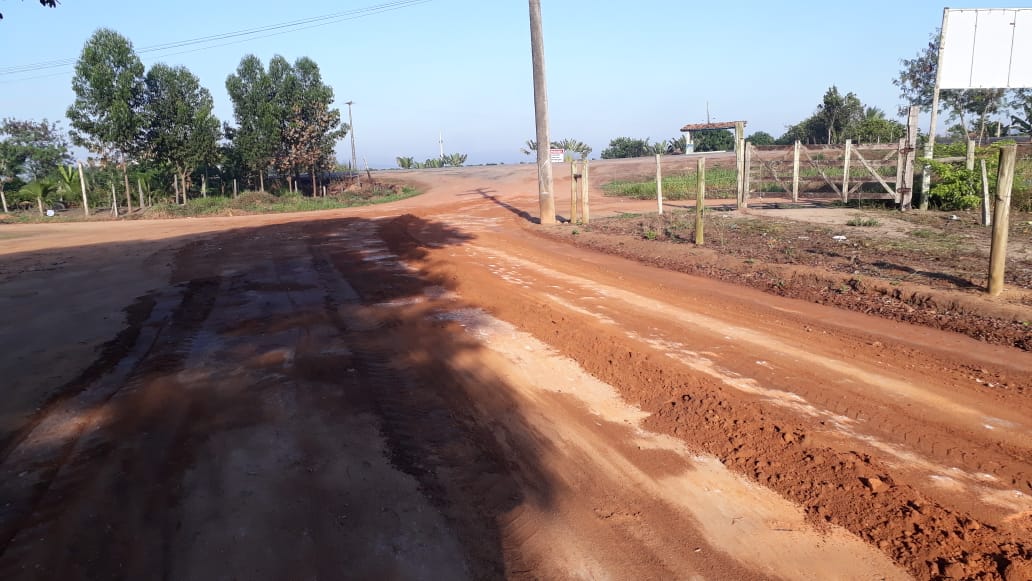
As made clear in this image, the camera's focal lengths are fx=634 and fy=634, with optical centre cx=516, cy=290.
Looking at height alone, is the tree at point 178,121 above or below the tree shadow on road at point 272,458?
above

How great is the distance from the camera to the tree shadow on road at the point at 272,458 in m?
3.30

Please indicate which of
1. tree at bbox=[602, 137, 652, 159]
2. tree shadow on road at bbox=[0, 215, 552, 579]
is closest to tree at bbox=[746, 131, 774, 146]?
tree at bbox=[602, 137, 652, 159]

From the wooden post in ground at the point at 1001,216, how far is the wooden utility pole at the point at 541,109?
432 inches

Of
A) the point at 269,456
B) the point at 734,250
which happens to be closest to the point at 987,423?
the point at 269,456

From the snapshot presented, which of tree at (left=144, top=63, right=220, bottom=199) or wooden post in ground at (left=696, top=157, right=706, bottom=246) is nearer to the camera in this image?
wooden post in ground at (left=696, top=157, right=706, bottom=246)

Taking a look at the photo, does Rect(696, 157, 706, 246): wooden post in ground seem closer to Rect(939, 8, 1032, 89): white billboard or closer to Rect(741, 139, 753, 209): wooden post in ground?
Rect(741, 139, 753, 209): wooden post in ground

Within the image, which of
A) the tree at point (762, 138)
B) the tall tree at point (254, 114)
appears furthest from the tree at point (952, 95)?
the tall tree at point (254, 114)

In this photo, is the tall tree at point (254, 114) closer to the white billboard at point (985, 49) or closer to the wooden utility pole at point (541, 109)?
the wooden utility pole at point (541, 109)

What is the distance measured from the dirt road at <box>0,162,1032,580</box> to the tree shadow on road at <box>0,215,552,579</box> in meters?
0.02

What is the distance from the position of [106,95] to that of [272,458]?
103 ft

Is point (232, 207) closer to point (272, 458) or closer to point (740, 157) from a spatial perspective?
point (740, 157)

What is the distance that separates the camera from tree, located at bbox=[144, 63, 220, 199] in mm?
30406

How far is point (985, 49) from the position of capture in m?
17.0

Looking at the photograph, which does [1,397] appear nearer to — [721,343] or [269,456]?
[269,456]
